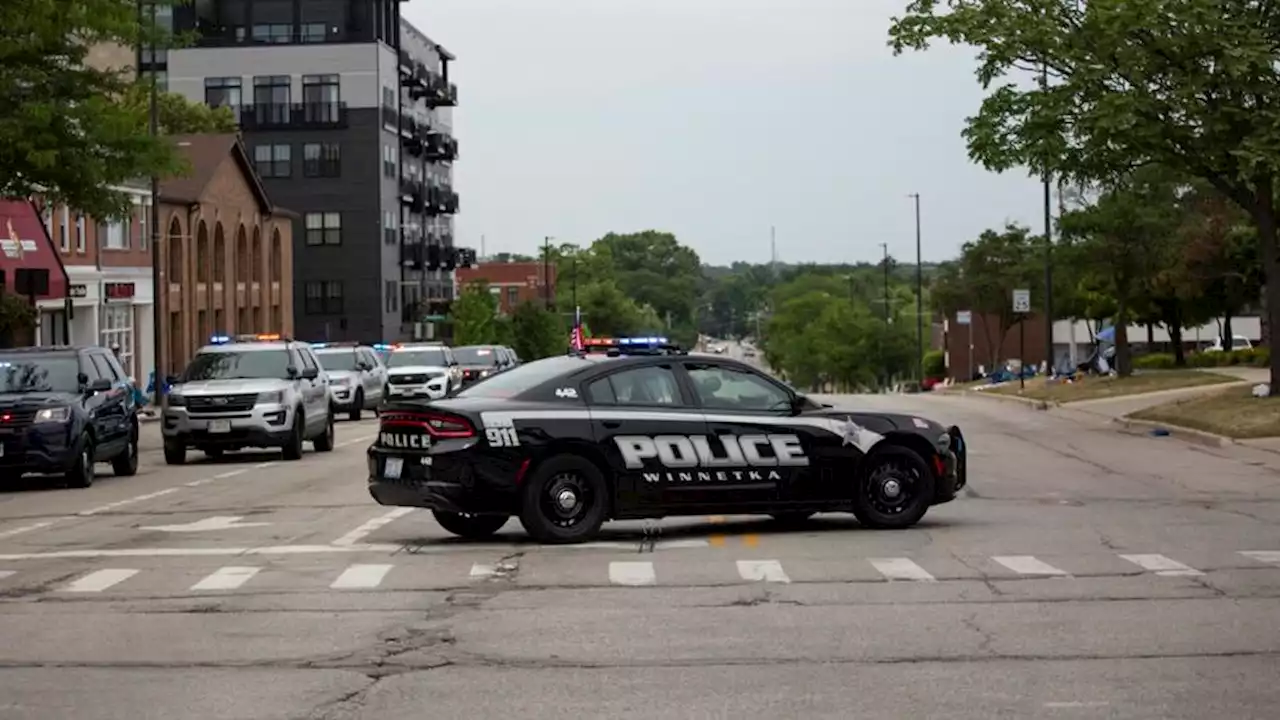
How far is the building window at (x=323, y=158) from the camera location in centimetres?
9538

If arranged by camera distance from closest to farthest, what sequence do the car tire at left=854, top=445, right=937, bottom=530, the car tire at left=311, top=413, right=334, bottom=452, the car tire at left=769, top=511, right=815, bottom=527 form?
the car tire at left=854, top=445, right=937, bottom=530, the car tire at left=769, top=511, right=815, bottom=527, the car tire at left=311, top=413, right=334, bottom=452

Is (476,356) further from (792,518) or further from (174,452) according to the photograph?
(792,518)

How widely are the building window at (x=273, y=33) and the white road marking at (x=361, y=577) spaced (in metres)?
84.7

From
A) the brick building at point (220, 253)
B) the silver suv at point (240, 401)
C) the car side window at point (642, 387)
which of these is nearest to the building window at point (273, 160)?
the brick building at point (220, 253)

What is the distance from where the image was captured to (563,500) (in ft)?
50.3

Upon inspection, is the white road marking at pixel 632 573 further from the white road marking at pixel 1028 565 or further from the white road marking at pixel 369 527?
the white road marking at pixel 369 527

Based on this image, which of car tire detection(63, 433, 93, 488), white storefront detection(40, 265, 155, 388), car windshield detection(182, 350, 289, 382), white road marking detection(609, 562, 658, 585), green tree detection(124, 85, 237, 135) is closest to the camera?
white road marking detection(609, 562, 658, 585)

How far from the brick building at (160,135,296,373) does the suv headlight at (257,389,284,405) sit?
35197 mm

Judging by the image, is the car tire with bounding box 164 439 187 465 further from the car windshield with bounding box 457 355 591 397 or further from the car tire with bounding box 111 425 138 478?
the car windshield with bounding box 457 355 591 397

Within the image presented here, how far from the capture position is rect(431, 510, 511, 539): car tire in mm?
16266

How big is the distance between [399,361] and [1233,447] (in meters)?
26.1

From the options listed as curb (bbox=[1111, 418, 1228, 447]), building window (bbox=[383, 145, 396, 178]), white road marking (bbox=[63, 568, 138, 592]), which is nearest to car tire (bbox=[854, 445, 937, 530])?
white road marking (bbox=[63, 568, 138, 592])

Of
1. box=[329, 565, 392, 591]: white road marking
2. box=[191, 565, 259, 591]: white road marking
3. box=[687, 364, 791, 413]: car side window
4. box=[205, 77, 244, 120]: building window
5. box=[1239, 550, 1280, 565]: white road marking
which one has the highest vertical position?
box=[205, 77, 244, 120]: building window

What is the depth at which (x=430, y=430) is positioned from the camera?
1525 centimetres
